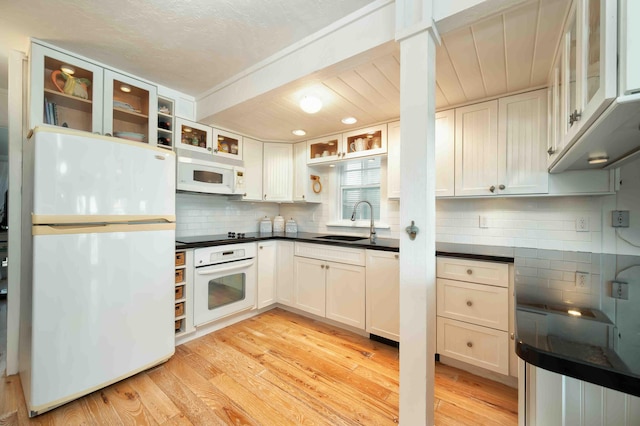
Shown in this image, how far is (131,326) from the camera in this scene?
177cm

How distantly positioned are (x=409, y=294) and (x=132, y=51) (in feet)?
7.90

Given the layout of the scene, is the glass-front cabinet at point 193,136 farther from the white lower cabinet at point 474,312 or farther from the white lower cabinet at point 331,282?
the white lower cabinet at point 474,312

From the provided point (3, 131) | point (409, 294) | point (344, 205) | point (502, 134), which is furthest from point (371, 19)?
point (3, 131)

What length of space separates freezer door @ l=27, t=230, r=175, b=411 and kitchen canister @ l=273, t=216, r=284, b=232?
170cm

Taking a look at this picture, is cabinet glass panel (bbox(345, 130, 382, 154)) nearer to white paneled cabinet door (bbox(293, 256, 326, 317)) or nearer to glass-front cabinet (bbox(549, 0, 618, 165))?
white paneled cabinet door (bbox(293, 256, 326, 317))

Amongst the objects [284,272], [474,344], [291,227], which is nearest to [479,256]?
[474,344]

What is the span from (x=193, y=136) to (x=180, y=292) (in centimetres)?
151

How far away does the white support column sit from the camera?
1238mm

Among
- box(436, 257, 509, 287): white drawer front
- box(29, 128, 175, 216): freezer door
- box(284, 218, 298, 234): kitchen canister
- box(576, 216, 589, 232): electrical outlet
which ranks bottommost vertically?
box(436, 257, 509, 287): white drawer front

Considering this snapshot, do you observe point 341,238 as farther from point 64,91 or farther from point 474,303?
point 64,91

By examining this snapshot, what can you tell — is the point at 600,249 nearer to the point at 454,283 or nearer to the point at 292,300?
the point at 454,283

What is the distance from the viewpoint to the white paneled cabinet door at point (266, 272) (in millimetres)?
2881

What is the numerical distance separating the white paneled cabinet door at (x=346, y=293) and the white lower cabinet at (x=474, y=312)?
0.67 m

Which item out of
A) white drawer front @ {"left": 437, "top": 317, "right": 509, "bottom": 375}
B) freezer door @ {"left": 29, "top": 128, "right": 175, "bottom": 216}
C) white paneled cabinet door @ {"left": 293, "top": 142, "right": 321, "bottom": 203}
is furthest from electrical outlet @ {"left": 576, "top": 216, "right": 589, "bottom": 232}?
freezer door @ {"left": 29, "top": 128, "right": 175, "bottom": 216}
